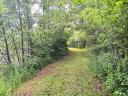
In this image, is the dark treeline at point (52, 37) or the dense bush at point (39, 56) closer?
the dark treeline at point (52, 37)

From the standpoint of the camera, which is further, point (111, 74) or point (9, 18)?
point (9, 18)

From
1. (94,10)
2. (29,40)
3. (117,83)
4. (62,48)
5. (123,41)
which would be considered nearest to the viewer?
(117,83)

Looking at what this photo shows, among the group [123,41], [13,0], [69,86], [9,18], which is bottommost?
[69,86]

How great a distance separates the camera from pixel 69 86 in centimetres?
1119

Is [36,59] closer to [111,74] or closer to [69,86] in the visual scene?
[69,86]

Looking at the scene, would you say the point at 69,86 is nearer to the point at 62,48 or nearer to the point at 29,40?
the point at 29,40

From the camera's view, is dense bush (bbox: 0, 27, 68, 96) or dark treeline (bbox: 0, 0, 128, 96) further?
dense bush (bbox: 0, 27, 68, 96)

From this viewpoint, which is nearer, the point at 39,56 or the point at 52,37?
the point at 39,56

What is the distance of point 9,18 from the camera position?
710 inches

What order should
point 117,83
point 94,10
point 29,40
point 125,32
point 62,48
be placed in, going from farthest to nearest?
point 62,48 → point 29,40 → point 94,10 → point 125,32 → point 117,83

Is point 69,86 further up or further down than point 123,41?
further down

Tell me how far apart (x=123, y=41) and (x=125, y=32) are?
767 mm

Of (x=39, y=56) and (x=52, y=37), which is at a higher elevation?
(x=52, y=37)

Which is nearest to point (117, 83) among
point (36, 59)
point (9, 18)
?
point (36, 59)
